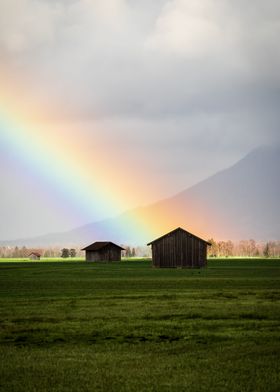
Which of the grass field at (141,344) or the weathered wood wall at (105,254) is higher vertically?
the weathered wood wall at (105,254)

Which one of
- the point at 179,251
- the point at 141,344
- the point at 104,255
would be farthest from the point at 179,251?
the point at 141,344

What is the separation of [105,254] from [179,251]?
43.8 metres

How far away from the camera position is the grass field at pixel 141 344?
13508mm

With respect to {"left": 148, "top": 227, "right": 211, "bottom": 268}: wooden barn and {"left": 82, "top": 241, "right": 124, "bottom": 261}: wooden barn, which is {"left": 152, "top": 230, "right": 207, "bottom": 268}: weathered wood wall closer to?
{"left": 148, "top": 227, "right": 211, "bottom": 268}: wooden barn

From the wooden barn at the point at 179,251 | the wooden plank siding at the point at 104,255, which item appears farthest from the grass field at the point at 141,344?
the wooden plank siding at the point at 104,255

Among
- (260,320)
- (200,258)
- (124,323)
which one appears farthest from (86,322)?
(200,258)

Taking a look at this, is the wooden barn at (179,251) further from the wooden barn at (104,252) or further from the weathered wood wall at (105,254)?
the weathered wood wall at (105,254)

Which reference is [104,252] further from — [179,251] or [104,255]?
[179,251]

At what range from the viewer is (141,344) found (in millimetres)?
18141

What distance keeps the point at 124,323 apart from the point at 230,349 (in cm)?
618

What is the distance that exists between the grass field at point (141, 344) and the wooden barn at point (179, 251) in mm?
61845

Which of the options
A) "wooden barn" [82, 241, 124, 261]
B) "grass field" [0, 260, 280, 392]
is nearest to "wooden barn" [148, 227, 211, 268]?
"wooden barn" [82, 241, 124, 261]

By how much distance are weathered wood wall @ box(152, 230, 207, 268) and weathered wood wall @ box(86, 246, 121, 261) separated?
41.5m

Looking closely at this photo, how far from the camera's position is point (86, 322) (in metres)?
22.8
